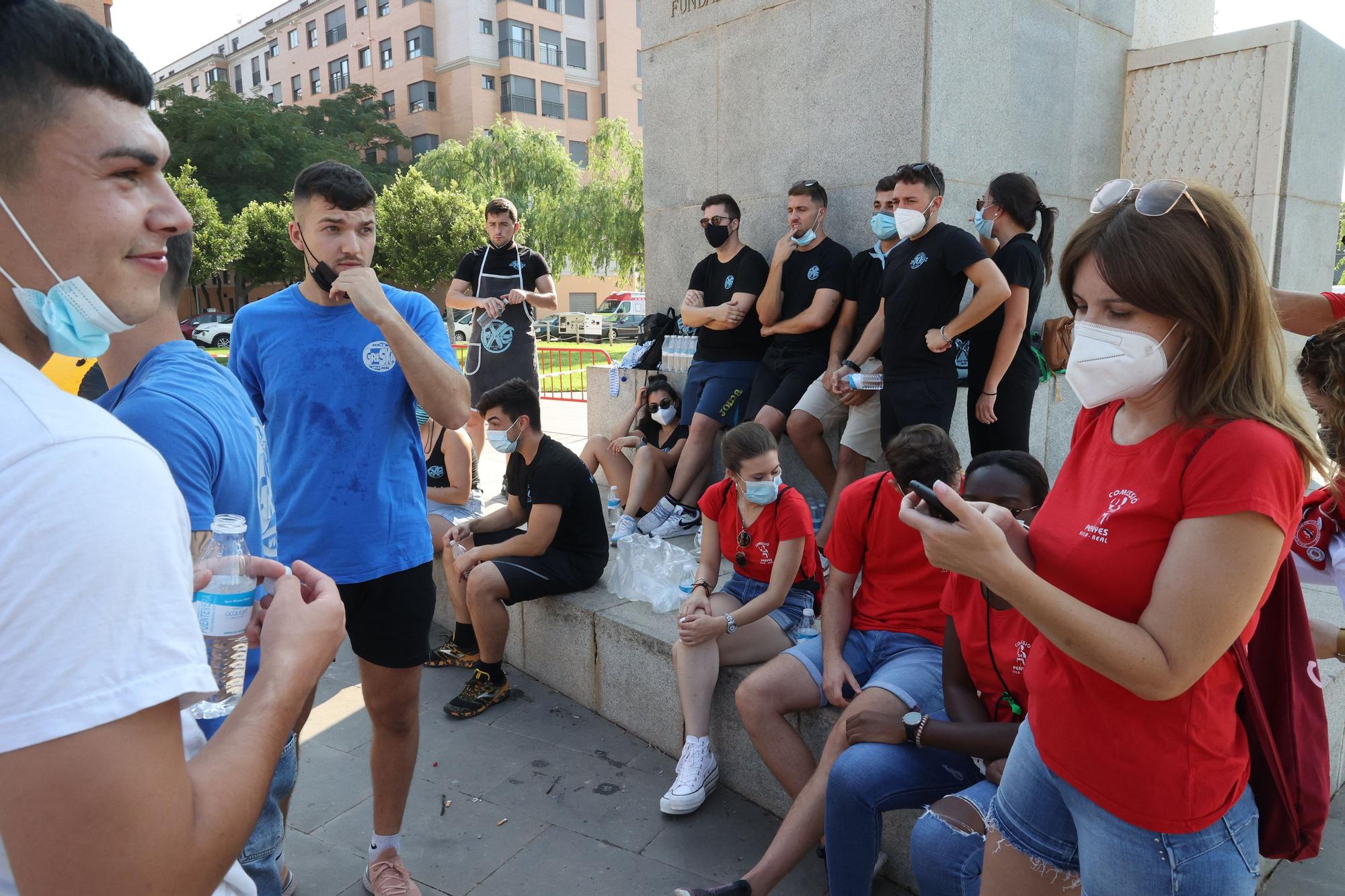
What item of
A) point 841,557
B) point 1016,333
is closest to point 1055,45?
point 1016,333

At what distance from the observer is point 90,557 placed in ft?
2.51

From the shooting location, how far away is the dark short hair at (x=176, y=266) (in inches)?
67.1

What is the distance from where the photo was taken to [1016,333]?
453 centimetres

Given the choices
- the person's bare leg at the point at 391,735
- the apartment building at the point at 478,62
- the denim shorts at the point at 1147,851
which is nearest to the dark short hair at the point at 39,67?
the denim shorts at the point at 1147,851

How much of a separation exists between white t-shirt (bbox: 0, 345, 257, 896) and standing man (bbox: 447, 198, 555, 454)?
5755mm

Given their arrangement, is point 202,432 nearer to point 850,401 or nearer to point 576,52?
point 850,401

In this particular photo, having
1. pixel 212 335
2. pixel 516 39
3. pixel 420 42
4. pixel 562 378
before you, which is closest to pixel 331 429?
pixel 562 378

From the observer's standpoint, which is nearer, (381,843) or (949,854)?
(949,854)

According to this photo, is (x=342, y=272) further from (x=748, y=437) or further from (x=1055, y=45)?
(x=1055, y=45)

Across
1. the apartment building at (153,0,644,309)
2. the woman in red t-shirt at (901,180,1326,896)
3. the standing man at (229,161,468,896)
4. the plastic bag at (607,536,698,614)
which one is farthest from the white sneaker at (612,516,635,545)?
the apartment building at (153,0,644,309)

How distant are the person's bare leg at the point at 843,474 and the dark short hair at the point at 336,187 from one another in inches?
125

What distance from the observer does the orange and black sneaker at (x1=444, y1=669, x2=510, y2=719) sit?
14.2ft

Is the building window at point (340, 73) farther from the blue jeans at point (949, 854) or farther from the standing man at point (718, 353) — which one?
the blue jeans at point (949, 854)

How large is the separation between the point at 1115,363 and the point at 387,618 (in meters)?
2.28
